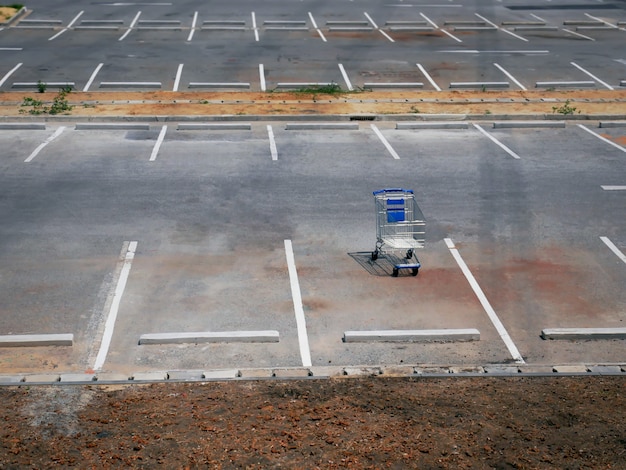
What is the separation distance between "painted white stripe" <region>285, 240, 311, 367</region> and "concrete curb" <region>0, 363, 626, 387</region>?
0.49 m

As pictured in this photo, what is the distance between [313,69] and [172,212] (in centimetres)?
1264

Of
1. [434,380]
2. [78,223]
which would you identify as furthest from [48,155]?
[434,380]

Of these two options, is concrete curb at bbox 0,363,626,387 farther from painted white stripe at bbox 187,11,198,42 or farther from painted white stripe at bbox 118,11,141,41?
painted white stripe at bbox 118,11,141,41

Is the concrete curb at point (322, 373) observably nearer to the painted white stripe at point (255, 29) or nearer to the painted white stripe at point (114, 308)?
the painted white stripe at point (114, 308)

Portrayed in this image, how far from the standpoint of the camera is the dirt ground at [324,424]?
8820 millimetres

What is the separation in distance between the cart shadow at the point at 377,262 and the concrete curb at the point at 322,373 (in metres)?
2.90

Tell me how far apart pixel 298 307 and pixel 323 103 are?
38.2 ft

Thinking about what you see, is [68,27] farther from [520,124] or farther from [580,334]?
[580,334]

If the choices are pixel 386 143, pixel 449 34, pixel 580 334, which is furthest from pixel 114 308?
pixel 449 34

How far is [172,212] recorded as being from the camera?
52.2 ft

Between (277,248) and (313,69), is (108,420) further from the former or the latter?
(313,69)

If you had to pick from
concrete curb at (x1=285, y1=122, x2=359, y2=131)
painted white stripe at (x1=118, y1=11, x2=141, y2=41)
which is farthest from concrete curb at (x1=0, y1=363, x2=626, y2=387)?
painted white stripe at (x1=118, y1=11, x2=141, y2=41)

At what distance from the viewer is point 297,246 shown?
1459cm

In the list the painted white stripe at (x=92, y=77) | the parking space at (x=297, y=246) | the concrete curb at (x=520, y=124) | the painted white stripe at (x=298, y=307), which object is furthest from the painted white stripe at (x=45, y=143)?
the concrete curb at (x=520, y=124)
